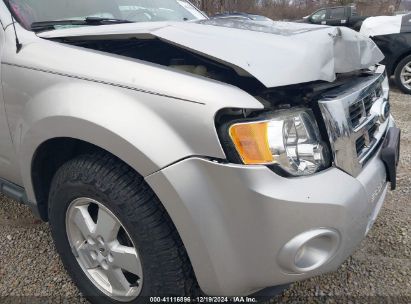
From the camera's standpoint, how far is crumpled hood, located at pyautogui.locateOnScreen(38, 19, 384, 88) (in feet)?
4.94

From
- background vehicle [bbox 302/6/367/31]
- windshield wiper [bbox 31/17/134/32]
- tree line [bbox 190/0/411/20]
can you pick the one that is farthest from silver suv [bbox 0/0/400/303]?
tree line [bbox 190/0/411/20]

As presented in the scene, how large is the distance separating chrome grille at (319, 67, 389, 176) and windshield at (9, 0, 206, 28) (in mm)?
1518

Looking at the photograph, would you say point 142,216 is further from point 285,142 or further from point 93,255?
point 285,142

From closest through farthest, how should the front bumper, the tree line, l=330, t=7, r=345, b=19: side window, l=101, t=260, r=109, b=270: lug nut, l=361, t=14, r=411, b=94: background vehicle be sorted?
the front bumper < l=101, t=260, r=109, b=270: lug nut < l=361, t=14, r=411, b=94: background vehicle < l=330, t=7, r=345, b=19: side window < the tree line

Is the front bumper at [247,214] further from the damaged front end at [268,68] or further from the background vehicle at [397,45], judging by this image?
the background vehicle at [397,45]

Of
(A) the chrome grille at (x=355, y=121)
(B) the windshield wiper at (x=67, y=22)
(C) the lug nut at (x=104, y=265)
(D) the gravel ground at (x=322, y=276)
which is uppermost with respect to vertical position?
(B) the windshield wiper at (x=67, y=22)

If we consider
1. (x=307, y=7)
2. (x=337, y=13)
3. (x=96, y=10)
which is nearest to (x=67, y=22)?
(x=96, y=10)

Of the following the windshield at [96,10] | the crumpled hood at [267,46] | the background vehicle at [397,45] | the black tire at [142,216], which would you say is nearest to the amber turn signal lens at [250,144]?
the crumpled hood at [267,46]

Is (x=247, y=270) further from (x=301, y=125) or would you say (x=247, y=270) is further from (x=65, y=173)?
(x=65, y=173)

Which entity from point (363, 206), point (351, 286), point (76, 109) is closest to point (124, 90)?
point (76, 109)

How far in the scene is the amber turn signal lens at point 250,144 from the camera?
141 cm

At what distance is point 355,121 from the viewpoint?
1.75 metres

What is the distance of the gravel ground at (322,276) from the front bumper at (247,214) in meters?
0.69

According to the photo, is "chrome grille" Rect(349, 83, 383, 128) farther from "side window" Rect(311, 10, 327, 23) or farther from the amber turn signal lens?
"side window" Rect(311, 10, 327, 23)
